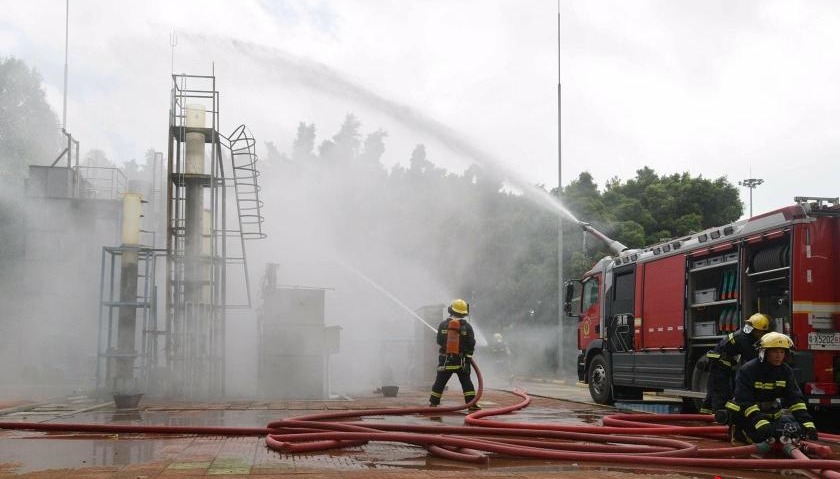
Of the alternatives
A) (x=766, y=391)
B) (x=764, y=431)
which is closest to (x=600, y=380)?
(x=766, y=391)

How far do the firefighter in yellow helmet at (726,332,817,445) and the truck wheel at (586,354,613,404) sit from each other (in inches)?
254

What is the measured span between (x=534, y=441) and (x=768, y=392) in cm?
215

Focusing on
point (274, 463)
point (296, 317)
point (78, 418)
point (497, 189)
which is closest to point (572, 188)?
point (497, 189)

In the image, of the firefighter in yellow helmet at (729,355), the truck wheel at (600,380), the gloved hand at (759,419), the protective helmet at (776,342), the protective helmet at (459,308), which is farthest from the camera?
the truck wheel at (600,380)

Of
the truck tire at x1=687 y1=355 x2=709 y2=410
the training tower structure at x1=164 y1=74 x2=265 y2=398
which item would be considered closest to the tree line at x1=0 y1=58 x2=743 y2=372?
the training tower structure at x1=164 y1=74 x2=265 y2=398

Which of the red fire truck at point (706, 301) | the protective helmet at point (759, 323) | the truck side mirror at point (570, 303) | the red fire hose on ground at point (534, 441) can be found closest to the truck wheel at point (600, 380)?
the red fire truck at point (706, 301)

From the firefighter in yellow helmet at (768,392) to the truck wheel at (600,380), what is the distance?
6.44 meters

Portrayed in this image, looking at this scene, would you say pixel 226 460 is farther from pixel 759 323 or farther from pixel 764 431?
pixel 759 323

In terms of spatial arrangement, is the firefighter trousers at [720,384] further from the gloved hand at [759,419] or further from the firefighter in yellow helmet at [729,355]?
the gloved hand at [759,419]

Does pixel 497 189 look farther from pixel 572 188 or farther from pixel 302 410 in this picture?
pixel 302 410

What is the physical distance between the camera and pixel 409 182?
32.7m

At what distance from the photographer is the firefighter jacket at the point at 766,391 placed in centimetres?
727

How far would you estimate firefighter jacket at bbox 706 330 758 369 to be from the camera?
8.77 metres

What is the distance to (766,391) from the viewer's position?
737 centimetres
